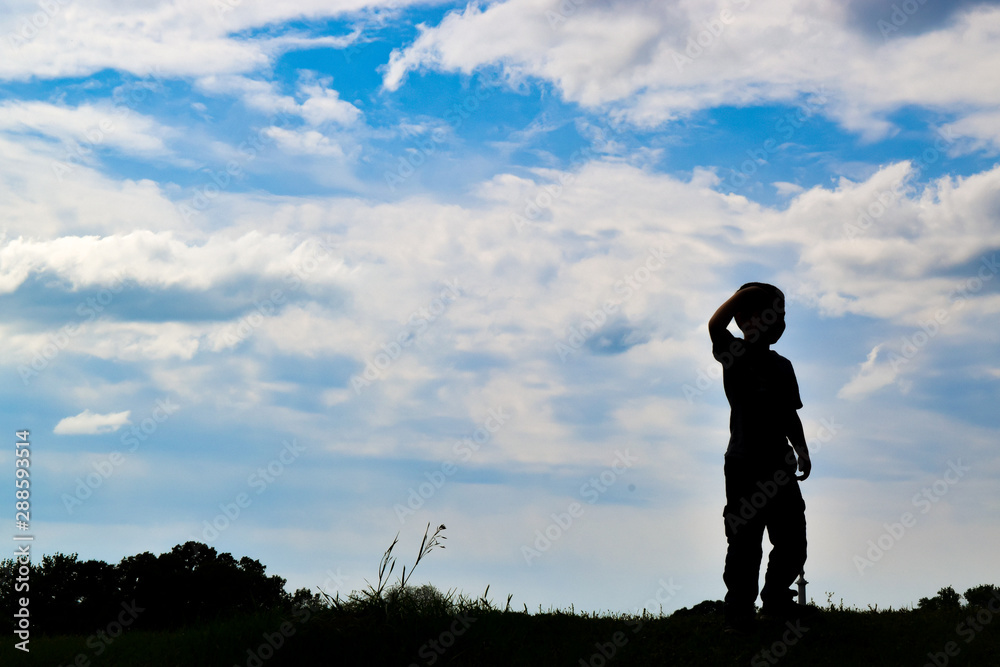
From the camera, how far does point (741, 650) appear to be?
28.9 ft

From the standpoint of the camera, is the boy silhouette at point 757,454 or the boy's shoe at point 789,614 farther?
the boy's shoe at point 789,614

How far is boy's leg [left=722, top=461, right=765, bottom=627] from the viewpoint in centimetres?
907

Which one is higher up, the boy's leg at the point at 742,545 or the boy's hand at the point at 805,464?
the boy's hand at the point at 805,464

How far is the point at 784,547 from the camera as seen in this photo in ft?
30.5

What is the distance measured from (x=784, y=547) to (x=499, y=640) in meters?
3.33

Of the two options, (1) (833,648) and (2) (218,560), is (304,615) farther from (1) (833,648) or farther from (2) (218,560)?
(2) (218,560)

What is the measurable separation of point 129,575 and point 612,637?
1949cm

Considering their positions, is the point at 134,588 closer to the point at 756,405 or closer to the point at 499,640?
the point at 499,640

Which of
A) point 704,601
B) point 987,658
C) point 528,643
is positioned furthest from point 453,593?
point 987,658

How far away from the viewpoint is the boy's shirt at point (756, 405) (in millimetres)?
9125

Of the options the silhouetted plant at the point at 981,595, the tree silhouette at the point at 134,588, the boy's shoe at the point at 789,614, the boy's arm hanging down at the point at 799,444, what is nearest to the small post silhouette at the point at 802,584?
the boy's shoe at the point at 789,614

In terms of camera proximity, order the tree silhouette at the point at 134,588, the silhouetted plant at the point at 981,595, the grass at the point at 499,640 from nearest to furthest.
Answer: the grass at the point at 499,640 → the silhouetted plant at the point at 981,595 → the tree silhouette at the point at 134,588

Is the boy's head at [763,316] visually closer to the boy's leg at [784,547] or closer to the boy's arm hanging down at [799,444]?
the boy's arm hanging down at [799,444]

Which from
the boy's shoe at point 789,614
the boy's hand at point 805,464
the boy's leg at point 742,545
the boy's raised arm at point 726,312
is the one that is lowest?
the boy's shoe at point 789,614
